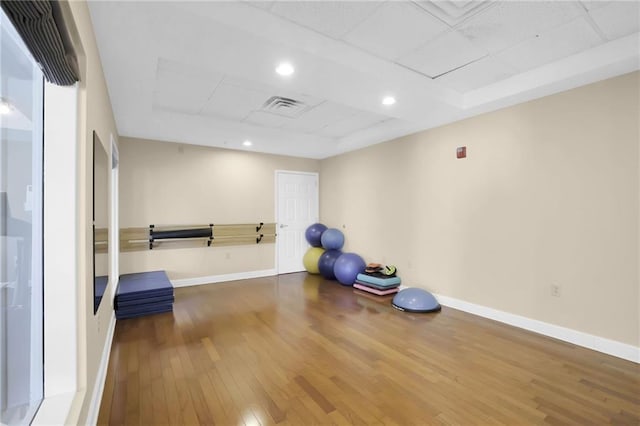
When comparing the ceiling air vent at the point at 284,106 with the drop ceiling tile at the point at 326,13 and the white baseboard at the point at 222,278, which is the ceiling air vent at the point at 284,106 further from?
the white baseboard at the point at 222,278

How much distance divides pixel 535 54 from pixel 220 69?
2890 mm

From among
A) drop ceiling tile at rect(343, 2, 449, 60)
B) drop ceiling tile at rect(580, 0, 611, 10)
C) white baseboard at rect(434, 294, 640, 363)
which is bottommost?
white baseboard at rect(434, 294, 640, 363)

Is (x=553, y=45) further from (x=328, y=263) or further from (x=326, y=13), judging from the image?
(x=328, y=263)

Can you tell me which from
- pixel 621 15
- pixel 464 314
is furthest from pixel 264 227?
pixel 621 15

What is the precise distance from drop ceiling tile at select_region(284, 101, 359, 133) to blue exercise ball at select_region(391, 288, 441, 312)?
270 centimetres

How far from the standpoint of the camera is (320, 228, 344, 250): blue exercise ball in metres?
6.11

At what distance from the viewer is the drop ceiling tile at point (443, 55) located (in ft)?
8.56

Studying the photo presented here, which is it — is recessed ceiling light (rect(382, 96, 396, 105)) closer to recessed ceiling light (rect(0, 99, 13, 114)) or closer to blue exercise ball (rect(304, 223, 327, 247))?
recessed ceiling light (rect(0, 99, 13, 114))

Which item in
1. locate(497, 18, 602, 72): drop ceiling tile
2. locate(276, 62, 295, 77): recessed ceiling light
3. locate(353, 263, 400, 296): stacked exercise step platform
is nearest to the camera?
locate(497, 18, 602, 72): drop ceiling tile

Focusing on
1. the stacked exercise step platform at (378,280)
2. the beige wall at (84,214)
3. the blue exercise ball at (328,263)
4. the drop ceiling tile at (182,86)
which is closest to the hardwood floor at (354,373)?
the beige wall at (84,214)

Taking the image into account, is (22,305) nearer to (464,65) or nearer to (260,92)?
(260,92)

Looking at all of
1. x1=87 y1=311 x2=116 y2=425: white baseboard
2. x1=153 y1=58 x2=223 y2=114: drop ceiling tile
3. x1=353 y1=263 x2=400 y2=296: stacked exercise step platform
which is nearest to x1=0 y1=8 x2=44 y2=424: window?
x1=87 y1=311 x2=116 y2=425: white baseboard

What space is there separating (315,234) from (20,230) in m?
5.33

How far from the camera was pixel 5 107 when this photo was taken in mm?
1176
